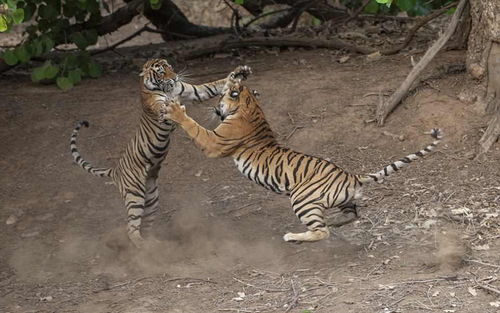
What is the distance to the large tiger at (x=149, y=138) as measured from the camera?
677 centimetres

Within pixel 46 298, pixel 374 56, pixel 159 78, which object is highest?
pixel 159 78

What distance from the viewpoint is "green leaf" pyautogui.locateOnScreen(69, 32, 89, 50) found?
9953 mm

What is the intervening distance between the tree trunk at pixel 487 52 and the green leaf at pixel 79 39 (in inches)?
173

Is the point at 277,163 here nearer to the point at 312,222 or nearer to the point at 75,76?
the point at 312,222

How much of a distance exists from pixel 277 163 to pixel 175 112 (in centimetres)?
85

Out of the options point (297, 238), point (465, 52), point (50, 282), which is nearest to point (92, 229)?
point (50, 282)

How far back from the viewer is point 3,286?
6797mm

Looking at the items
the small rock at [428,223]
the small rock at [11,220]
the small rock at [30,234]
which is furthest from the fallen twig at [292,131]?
the small rock at [11,220]

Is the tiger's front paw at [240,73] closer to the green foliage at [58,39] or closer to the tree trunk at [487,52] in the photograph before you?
the tree trunk at [487,52]

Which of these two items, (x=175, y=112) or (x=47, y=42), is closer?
(x=175, y=112)

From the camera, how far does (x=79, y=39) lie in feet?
32.7

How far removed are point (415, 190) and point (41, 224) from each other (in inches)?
131

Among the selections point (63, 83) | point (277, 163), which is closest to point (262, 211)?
point (277, 163)

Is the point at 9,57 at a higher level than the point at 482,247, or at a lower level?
lower
